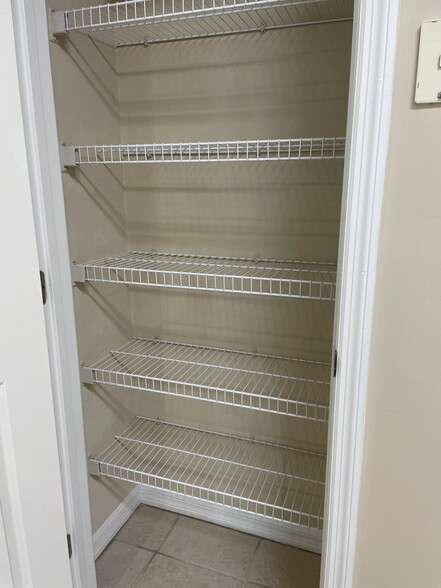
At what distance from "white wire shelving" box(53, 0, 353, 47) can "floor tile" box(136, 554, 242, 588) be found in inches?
72.8

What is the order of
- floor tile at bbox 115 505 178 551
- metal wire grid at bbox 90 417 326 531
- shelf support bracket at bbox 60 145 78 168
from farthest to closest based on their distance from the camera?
floor tile at bbox 115 505 178 551
metal wire grid at bbox 90 417 326 531
shelf support bracket at bbox 60 145 78 168

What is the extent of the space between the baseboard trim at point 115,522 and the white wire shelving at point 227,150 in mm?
1395

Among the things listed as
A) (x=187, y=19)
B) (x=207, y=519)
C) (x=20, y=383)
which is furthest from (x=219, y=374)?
(x=187, y=19)

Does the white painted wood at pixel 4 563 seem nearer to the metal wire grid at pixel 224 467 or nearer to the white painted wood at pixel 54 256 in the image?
the white painted wood at pixel 54 256

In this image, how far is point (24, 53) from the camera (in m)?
0.98

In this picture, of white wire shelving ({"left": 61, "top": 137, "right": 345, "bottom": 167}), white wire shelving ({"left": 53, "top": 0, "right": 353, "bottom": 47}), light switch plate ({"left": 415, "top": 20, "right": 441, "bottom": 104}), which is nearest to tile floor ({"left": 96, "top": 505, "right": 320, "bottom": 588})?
white wire shelving ({"left": 61, "top": 137, "right": 345, "bottom": 167})

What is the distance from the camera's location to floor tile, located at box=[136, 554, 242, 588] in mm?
1608

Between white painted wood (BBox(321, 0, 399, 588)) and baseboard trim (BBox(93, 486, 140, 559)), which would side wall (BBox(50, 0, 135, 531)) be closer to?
baseboard trim (BBox(93, 486, 140, 559))

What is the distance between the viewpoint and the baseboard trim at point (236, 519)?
5.83 ft

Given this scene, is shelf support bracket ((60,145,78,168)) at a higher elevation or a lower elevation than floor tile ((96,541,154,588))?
higher

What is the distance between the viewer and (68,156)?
56.0 inches

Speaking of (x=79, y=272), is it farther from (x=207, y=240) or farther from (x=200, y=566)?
(x=200, y=566)

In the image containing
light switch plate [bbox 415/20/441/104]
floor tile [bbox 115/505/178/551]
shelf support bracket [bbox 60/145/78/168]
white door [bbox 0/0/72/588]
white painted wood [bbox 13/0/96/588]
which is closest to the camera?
light switch plate [bbox 415/20/441/104]

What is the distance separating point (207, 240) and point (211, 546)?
4.03 feet
